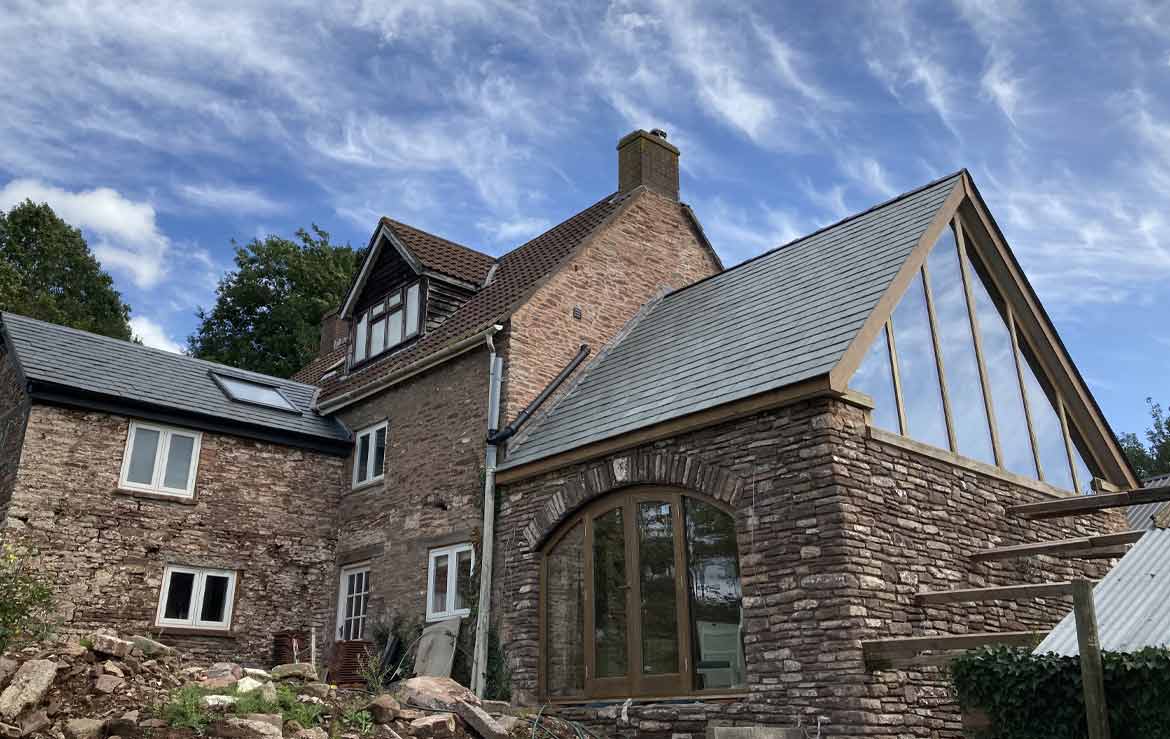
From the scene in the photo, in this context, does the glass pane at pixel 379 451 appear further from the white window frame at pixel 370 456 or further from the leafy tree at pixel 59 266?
the leafy tree at pixel 59 266

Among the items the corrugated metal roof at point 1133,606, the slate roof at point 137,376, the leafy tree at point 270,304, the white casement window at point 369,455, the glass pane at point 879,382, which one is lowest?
the corrugated metal roof at point 1133,606

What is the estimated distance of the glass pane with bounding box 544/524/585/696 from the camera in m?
11.9

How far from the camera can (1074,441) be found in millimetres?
14195

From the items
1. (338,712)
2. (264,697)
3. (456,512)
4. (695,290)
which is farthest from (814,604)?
(695,290)


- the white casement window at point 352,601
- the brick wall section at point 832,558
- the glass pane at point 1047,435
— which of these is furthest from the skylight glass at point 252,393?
the glass pane at point 1047,435

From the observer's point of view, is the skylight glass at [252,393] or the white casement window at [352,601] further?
the skylight glass at [252,393]

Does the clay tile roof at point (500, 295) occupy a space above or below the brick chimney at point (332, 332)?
below

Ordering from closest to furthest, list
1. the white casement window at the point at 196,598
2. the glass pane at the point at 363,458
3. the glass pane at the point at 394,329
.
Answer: the white casement window at the point at 196,598 < the glass pane at the point at 363,458 < the glass pane at the point at 394,329

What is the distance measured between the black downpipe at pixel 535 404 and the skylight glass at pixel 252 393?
18.6ft

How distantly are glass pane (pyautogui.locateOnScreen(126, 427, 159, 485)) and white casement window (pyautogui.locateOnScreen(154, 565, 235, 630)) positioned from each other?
4.94 feet

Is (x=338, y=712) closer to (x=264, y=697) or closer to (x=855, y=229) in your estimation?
(x=264, y=697)

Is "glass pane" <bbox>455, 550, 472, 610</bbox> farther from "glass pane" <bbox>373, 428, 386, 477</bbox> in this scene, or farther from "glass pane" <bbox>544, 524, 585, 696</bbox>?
"glass pane" <bbox>373, 428, 386, 477</bbox>

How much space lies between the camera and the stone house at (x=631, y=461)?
32.4ft

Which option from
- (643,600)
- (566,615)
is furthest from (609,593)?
(566,615)
